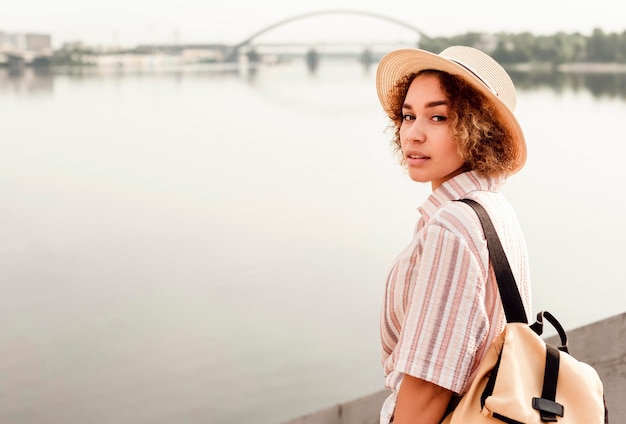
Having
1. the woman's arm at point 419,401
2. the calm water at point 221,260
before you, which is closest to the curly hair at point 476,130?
the woman's arm at point 419,401

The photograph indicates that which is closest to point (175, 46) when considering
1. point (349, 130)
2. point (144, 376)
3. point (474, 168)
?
point (349, 130)

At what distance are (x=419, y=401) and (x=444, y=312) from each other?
0.10 m

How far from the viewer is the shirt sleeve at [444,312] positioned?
2.52ft

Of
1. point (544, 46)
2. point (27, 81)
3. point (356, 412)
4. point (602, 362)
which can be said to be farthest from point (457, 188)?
point (27, 81)

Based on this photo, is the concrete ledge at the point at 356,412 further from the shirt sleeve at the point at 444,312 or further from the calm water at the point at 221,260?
the calm water at the point at 221,260

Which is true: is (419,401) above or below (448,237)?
below

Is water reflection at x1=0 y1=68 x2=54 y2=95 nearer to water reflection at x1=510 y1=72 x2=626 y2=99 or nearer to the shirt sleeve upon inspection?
water reflection at x1=510 y1=72 x2=626 y2=99

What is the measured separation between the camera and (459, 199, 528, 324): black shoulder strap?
30.9 inches

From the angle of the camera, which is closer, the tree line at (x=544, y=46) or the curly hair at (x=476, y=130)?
the curly hair at (x=476, y=130)

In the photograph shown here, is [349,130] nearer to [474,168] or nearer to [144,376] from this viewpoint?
[144,376]

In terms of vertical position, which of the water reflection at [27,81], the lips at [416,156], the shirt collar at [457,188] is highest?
the lips at [416,156]

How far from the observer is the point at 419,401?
79 centimetres

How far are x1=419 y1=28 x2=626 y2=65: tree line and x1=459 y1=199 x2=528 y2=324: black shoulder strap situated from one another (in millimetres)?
34681

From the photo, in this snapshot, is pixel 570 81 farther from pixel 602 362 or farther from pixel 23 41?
pixel 602 362
